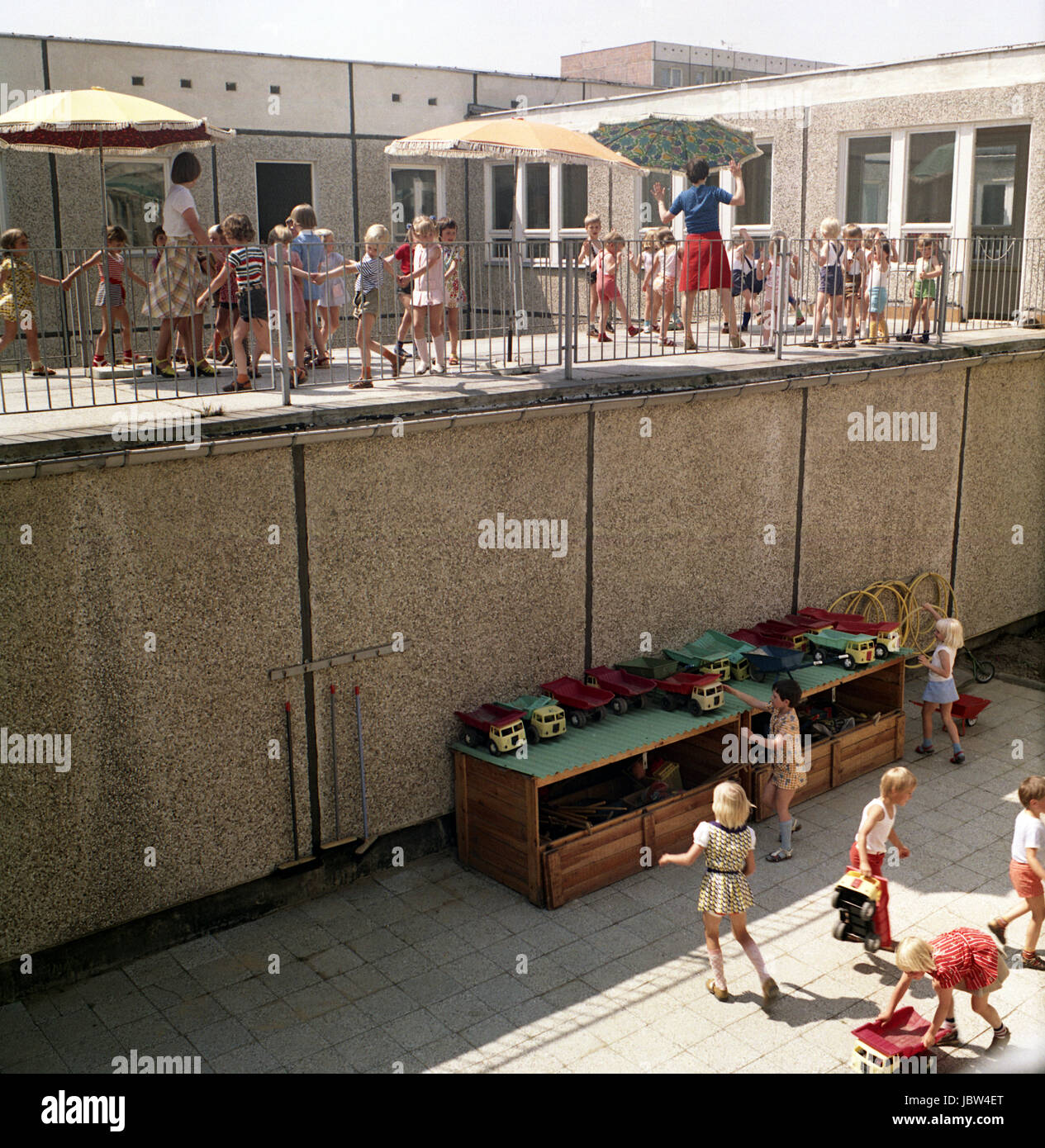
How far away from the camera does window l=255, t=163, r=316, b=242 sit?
17.8 m

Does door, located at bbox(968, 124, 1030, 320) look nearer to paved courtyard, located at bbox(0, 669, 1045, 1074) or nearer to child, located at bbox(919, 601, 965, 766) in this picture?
child, located at bbox(919, 601, 965, 766)

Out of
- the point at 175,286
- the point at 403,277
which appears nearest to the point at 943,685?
the point at 403,277

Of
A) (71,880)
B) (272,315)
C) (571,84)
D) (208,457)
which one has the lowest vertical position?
(71,880)

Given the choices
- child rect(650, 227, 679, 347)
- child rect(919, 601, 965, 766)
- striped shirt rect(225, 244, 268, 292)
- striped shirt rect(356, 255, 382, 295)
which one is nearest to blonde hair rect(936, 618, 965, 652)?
child rect(919, 601, 965, 766)

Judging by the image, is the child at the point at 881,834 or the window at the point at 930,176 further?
the window at the point at 930,176

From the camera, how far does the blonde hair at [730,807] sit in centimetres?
725

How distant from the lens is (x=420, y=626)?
8.86m

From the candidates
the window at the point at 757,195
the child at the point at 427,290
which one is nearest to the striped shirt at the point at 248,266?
the child at the point at 427,290

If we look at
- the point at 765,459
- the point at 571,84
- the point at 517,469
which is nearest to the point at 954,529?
the point at 765,459

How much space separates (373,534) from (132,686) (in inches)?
79.6

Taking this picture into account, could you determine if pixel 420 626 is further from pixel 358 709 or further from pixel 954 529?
pixel 954 529

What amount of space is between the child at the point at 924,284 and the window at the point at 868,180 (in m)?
3.20

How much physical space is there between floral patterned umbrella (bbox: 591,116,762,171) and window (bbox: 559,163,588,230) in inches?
277

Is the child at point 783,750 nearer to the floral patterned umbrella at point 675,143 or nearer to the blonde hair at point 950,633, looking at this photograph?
the blonde hair at point 950,633
